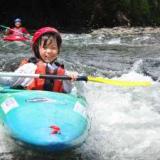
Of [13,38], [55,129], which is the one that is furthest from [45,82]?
[13,38]

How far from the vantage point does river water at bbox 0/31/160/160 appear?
4.09 m

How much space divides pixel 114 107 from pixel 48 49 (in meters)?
1.53

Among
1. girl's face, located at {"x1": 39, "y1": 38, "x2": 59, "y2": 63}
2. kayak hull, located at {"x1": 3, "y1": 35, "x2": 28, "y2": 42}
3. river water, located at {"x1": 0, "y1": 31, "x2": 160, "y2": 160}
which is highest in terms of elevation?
girl's face, located at {"x1": 39, "y1": 38, "x2": 59, "y2": 63}

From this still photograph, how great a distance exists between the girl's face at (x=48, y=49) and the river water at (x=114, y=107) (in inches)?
27.5

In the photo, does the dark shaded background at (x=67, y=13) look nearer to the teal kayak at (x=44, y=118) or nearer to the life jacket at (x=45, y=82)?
the life jacket at (x=45, y=82)

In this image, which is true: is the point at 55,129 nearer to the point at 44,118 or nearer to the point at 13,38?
the point at 44,118

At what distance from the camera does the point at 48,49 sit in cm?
465

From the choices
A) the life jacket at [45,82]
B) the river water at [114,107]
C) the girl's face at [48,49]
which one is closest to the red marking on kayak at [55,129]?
the river water at [114,107]

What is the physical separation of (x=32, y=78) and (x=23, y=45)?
825cm

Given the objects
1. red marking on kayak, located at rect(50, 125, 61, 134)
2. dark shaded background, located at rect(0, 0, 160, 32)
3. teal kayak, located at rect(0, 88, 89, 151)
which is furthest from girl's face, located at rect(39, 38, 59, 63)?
dark shaded background, located at rect(0, 0, 160, 32)

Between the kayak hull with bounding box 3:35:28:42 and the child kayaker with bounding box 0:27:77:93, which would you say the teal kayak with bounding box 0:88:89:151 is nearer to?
the child kayaker with bounding box 0:27:77:93

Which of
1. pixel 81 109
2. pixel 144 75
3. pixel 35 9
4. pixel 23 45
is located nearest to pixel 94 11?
pixel 35 9

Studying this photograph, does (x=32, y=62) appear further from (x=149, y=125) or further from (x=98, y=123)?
(x=149, y=125)

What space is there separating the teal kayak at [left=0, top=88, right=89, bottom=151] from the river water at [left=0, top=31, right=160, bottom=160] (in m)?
0.20
